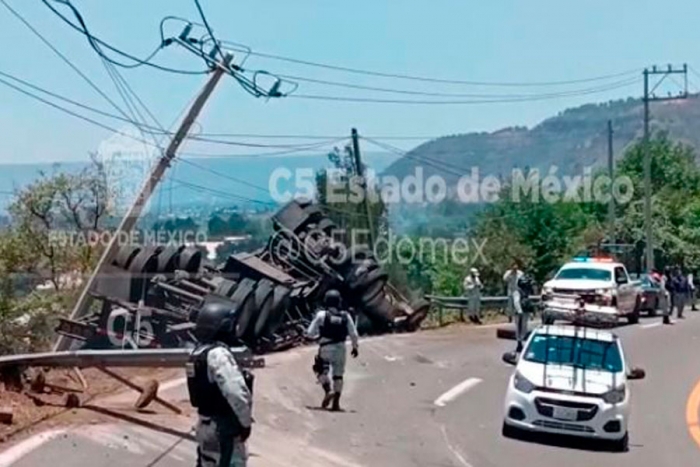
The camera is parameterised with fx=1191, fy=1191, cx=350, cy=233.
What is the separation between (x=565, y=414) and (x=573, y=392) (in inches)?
14.1

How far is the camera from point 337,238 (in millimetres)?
33875

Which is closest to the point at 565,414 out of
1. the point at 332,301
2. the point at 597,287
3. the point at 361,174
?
the point at 332,301

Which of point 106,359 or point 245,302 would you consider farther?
point 245,302

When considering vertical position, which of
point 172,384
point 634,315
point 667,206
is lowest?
point 634,315

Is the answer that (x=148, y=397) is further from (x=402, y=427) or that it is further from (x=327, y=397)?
(x=402, y=427)

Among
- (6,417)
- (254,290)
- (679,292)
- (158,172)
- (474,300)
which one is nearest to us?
(6,417)

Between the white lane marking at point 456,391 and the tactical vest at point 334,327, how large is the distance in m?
3.21

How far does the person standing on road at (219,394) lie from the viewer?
8961 millimetres

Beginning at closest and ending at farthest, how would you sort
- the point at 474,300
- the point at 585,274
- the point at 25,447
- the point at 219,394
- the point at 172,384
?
1. the point at 219,394
2. the point at 25,447
3. the point at 172,384
4. the point at 585,274
5. the point at 474,300

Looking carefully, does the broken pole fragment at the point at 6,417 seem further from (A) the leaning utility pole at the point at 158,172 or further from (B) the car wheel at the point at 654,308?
(B) the car wheel at the point at 654,308

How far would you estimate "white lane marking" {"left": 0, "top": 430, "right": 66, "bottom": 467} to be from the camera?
11.4 m

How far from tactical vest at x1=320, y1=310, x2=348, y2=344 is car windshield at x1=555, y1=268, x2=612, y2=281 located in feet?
69.5

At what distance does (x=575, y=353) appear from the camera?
58.9 ft

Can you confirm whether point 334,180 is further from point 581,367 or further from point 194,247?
point 581,367
